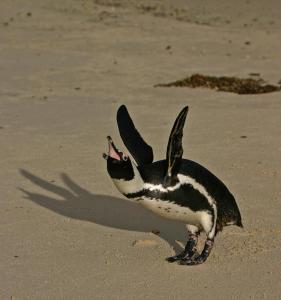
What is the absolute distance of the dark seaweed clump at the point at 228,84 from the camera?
1096cm

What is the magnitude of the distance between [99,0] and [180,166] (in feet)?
63.5

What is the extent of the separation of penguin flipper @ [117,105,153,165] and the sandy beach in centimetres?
70

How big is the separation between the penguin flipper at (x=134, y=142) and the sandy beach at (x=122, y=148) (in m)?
0.70

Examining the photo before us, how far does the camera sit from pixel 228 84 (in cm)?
1142

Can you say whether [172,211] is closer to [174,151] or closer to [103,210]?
[174,151]

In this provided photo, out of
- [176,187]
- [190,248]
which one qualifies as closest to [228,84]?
[190,248]

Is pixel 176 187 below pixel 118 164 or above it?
below

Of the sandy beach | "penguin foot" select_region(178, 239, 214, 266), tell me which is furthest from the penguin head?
"penguin foot" select_region(178, 239, 214, 266)

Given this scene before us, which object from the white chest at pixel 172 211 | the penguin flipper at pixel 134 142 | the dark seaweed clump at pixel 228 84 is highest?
the penguin flipper at pixel 134 142

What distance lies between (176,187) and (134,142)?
1.58 feet

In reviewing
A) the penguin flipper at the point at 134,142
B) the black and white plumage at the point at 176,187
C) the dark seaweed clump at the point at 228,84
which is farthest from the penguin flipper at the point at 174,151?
the dark seaweed clump at the point at 228,84

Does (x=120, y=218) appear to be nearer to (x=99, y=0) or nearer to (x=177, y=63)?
(x=177, y=63)

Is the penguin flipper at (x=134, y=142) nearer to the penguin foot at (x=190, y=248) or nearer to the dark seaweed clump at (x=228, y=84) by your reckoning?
the penguin foot at (x=190, y=248)

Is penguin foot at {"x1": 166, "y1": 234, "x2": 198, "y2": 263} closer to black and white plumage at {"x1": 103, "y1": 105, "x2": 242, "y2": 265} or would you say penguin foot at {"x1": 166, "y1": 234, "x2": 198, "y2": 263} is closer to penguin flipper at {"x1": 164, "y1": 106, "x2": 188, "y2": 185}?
black and white plumage at {"x1": 103, "y1": 105, "x2": 242, "y2": 265}
